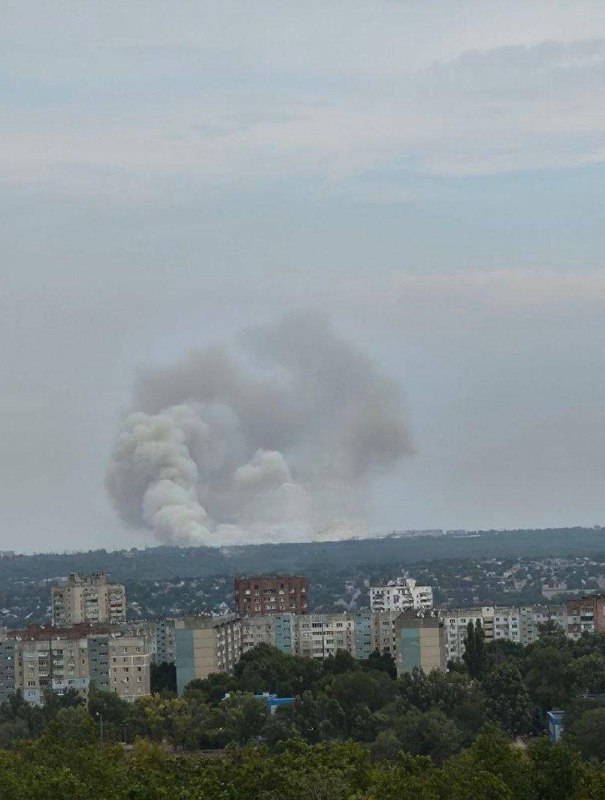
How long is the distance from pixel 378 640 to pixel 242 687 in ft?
52.2

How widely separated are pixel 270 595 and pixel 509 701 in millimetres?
43238

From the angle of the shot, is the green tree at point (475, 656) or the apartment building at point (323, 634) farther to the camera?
the apartment building at point (323, 634)

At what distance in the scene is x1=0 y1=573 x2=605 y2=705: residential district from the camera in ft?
228

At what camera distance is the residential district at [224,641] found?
228 feet

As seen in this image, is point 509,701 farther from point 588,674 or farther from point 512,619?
point 512,619

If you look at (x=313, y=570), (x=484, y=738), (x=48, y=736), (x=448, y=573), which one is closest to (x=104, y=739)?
(x=48, y=736)

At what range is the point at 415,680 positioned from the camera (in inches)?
2272

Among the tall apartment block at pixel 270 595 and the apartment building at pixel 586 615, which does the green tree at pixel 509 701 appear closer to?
the apartment building at pixel 586 615

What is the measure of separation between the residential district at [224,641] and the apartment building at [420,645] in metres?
0.03

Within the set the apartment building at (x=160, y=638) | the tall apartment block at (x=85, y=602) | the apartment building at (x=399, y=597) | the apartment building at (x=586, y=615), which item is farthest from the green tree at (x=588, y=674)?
the apartment building at (x=399, y=597)

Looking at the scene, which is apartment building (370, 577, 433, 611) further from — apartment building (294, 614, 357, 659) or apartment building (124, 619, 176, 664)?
apartment building (124, 619, 176, 664)

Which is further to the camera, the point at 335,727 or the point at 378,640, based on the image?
the point at 378,640

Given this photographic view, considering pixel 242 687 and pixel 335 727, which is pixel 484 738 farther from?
pixel 242 687

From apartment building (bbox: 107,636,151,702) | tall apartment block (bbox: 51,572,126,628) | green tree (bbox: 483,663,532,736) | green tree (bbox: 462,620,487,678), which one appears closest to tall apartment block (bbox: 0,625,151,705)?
apartment building (bbox: 107,636,151,702)
